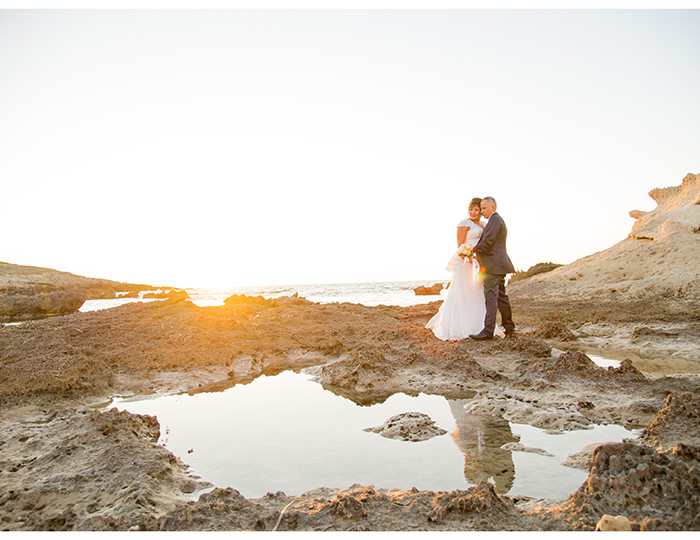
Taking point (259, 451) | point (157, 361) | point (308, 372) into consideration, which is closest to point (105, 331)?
point (157, 361)

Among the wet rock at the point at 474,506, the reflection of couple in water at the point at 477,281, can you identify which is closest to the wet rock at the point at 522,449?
the wet rock at the point at 474,506

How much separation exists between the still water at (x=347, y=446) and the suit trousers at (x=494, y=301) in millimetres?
2670

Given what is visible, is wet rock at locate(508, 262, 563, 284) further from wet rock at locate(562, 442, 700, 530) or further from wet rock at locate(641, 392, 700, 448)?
wet rock at locate(562, 442, 700, 530)

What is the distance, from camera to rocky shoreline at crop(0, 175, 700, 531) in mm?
2004

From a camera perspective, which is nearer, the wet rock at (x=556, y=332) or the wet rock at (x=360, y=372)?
the wet rock at (x=360, y=372)

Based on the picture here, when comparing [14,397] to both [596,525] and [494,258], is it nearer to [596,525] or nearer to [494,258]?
[596,525]

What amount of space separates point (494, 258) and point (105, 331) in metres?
7.31

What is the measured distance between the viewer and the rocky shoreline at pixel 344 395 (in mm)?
2004

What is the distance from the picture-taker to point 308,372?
617cm

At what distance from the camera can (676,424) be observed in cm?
280

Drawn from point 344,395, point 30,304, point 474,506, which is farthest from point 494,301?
point 30,304

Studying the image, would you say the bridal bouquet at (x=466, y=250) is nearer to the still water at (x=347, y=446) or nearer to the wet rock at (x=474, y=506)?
the still water at (x=347, y=446)

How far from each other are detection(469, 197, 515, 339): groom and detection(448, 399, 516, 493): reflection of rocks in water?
2.98 m

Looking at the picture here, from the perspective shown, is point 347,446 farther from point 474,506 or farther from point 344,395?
point 344,395
